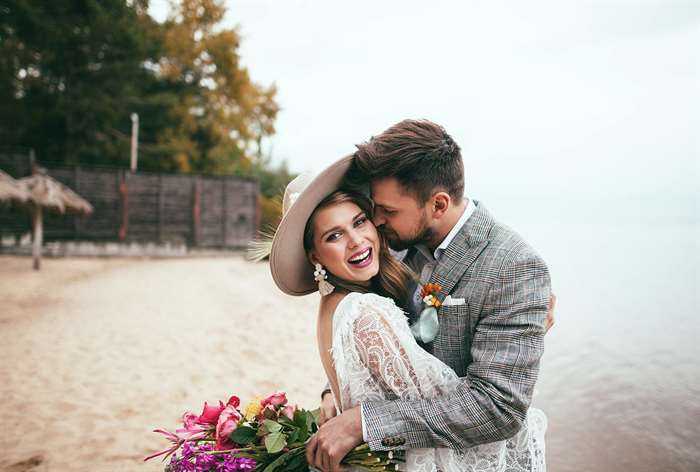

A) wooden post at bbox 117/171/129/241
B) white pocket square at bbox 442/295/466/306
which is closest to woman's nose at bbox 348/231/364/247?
white pocket square at bbox 442/295/466/306

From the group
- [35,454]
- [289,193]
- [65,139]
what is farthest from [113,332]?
[65,139]

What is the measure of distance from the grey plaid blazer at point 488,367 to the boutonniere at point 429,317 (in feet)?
0.18

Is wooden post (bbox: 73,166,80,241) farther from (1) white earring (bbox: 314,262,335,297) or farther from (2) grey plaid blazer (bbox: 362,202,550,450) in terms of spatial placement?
(2) grey plaid blazer (bbox: 362,202,550,450)

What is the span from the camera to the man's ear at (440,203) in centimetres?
202

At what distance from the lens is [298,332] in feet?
31.1

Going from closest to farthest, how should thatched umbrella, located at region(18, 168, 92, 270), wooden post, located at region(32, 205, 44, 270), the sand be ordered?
the sand < thatched umbrella, located at region(18, 168, 92, 270) < wooden post, located at region(32, 205, 44, 270)

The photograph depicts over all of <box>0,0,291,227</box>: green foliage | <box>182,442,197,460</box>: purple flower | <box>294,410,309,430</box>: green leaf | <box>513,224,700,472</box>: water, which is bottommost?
<box>513,224,700,472</box>: water

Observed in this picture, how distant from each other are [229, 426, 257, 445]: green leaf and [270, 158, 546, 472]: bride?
0.35m

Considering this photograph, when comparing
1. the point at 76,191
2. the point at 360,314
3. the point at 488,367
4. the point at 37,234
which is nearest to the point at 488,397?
the point at 488,367

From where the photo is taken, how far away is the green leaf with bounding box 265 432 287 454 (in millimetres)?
1897

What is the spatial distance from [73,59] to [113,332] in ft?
53.0

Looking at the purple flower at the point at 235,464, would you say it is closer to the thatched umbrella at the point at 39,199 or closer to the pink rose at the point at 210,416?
the pink rose at the point at 210,416

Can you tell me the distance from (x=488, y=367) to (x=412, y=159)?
0.79 meters

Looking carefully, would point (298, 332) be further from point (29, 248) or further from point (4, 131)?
point (4, 131)
